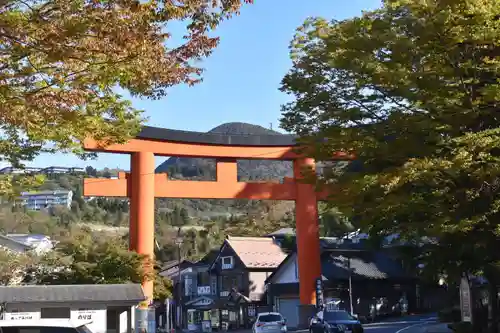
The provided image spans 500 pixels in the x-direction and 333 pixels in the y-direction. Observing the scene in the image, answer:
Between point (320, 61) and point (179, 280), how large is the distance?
46599mm

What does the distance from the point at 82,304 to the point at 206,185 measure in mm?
8107

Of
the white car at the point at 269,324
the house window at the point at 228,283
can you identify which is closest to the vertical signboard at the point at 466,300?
the white car at the point at 269,324

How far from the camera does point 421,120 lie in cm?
1402

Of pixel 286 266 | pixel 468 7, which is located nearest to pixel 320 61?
pixel 468 7

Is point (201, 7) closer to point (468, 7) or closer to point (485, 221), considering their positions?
point (468, 7)

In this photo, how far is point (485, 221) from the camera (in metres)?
13.7

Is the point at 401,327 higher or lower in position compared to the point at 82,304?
lower

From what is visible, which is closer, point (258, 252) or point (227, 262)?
point (258, 252)

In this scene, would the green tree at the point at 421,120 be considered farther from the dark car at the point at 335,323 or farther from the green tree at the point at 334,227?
the green tree at the point at 334,227

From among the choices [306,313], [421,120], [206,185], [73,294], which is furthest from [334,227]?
[421,120]

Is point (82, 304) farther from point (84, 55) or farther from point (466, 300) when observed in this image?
point (84, 55)

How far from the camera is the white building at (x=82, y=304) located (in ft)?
79.6

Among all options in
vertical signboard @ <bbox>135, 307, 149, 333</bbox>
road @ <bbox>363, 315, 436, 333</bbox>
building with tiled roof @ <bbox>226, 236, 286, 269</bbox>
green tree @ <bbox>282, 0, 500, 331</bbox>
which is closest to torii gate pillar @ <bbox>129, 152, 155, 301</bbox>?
vertical signboard @ <bbox>135, 307, 149, 333</bbox>

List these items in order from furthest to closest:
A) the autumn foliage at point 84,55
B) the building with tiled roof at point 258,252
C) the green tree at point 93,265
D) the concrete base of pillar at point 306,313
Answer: the building with tiled roof at point 258,252 < the green tree at point 93,265 < the concrete base of pillar at point 306,313 < the autumn foliage at point 84,55
